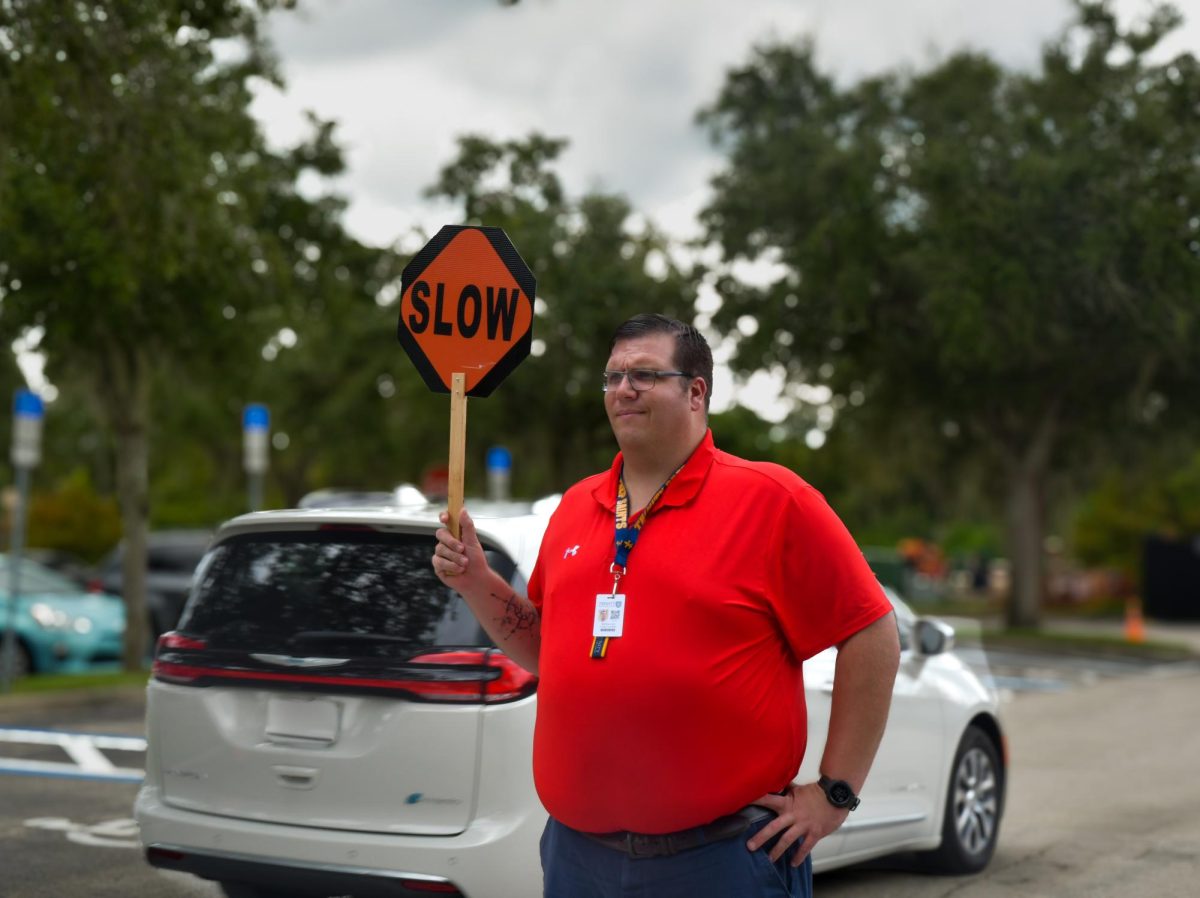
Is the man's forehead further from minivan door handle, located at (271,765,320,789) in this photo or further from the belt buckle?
minivan door handle, located at (271,765,320,789)

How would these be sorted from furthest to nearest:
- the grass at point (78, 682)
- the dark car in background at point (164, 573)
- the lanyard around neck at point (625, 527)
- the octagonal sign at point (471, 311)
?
the dark car in background at point (164, 573) → the grass at point (78, 682) → the octagonal sign at point (471, 311) → the lanyard around neck at point (625, 527)

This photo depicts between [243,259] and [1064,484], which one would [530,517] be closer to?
[243,259]

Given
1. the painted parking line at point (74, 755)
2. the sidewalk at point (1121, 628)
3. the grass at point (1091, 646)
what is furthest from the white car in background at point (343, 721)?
the sidewalk at point (1121, 628)

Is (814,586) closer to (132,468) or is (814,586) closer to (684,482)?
(684,482)

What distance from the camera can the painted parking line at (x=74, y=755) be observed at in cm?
1005

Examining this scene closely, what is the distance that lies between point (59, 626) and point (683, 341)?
15004 mm

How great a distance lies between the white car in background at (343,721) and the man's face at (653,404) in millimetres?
1967

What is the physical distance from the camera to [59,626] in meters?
17.2

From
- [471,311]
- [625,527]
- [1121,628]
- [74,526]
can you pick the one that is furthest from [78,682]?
[74,526]

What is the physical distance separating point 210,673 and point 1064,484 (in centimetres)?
2960

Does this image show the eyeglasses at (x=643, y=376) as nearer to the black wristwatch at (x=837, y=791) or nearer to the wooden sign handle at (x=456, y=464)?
the wooden sign handle at (x=456, y=464)

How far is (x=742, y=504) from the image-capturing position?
3346 mm

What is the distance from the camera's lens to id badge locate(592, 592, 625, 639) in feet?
10.9

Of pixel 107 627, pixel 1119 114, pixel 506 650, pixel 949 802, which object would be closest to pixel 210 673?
pixel 506 650
